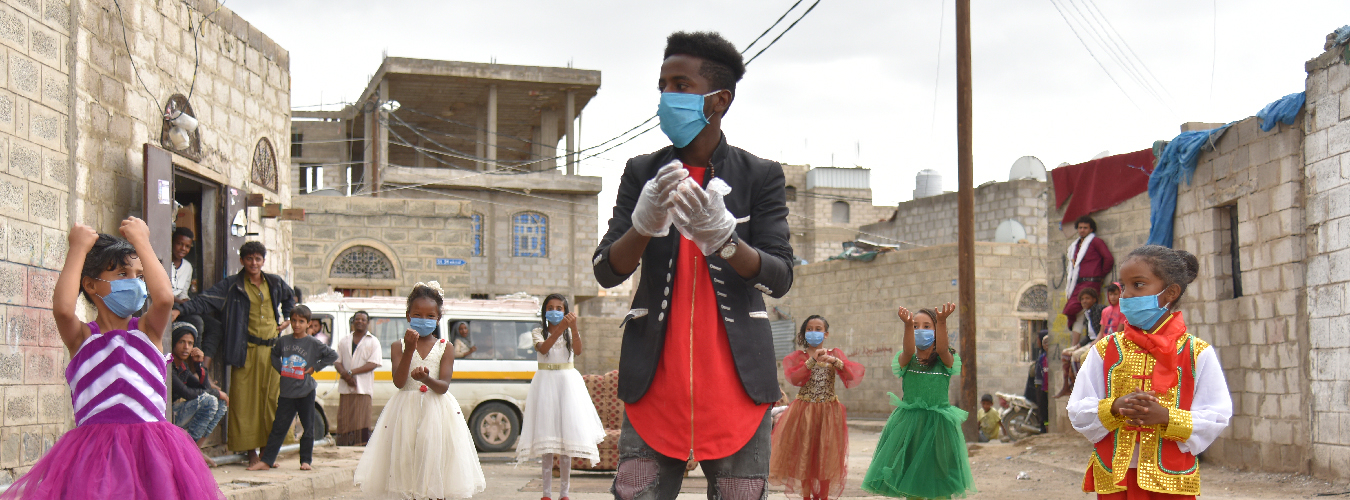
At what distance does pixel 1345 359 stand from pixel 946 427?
3615mm

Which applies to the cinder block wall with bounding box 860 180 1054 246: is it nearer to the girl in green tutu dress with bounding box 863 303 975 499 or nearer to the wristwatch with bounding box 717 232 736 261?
the girl in green tutu dress with bounding box 863 303 975 499

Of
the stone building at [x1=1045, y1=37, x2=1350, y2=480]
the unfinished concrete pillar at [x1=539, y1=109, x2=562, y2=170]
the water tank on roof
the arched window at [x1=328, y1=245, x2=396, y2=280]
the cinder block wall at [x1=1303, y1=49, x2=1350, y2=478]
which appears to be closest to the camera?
the cinder block wall at [x1=1303, y1=49, x2=1350, y2=478]

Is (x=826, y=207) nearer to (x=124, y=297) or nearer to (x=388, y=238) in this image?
(x=388, y=238)

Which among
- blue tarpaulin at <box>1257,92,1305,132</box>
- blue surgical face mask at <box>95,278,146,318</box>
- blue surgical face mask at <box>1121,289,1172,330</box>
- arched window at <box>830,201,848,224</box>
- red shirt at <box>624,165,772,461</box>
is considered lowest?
red shirt at <box>624,165,772,461</box>

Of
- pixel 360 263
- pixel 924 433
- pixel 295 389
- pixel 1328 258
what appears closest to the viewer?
pixel 924 433

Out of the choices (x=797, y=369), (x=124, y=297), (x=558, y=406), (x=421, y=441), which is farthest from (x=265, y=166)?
(x=124, y=297)

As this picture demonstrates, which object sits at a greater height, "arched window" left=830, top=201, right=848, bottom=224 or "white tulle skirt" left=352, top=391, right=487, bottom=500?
"arched window" left=830, top=201, right=848, bottom=224

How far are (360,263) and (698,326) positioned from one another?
23.1m

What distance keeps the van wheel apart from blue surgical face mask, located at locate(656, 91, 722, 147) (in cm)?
1181

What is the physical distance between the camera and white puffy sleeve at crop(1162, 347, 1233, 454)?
12.7 ft

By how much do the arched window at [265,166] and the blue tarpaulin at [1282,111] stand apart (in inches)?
361

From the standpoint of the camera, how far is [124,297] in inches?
165

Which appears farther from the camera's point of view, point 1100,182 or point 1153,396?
point 1100,182


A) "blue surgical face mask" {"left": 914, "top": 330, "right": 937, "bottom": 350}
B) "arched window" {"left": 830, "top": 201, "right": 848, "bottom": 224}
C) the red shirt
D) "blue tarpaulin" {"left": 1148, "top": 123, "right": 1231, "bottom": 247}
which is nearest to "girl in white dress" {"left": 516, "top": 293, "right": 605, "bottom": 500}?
"blue surgical face mask" {"left": 914, "top": 330, "right": 937, "bottom": 350}
